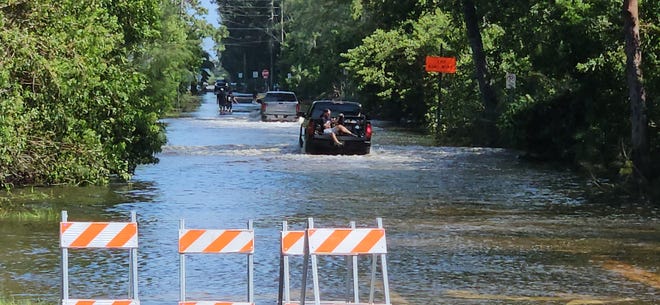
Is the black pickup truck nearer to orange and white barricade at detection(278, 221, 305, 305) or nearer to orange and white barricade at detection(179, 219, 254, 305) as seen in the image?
orange and white barricade at detection(278, 221, 305, 305)

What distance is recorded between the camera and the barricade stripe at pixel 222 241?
912 cm

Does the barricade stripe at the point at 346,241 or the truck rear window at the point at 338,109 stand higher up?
the barricade stripe at the point at 346,241

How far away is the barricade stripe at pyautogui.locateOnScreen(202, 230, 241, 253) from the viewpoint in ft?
29.9

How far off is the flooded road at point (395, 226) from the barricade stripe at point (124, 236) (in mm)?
2313

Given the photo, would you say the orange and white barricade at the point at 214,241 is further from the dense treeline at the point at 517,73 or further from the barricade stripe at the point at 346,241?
the dense treeline at the point at 517,73

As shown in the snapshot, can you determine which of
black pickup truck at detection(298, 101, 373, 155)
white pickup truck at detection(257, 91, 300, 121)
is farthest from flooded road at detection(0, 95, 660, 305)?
white pickup truck at detection(257, 91, 300, 121)

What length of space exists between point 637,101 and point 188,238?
13.7 metres

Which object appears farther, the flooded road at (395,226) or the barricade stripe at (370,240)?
the flooded road at (395,226)

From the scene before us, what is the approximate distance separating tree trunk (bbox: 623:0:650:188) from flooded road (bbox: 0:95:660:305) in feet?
4.03

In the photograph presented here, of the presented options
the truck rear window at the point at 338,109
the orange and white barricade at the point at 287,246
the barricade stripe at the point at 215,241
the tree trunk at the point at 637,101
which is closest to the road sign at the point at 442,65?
the truck rear window at the point at 338,109

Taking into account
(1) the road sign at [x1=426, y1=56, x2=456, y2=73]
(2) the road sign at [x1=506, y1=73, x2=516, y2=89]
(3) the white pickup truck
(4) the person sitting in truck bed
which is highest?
(1) the road sign at [x1=426, y1=56, x2=456, y2=73]

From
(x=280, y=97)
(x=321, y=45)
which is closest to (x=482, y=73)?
(x=280, y=97)

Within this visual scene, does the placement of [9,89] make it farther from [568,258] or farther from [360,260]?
[568,258]

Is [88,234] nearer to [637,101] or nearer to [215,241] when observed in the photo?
[215,241]
